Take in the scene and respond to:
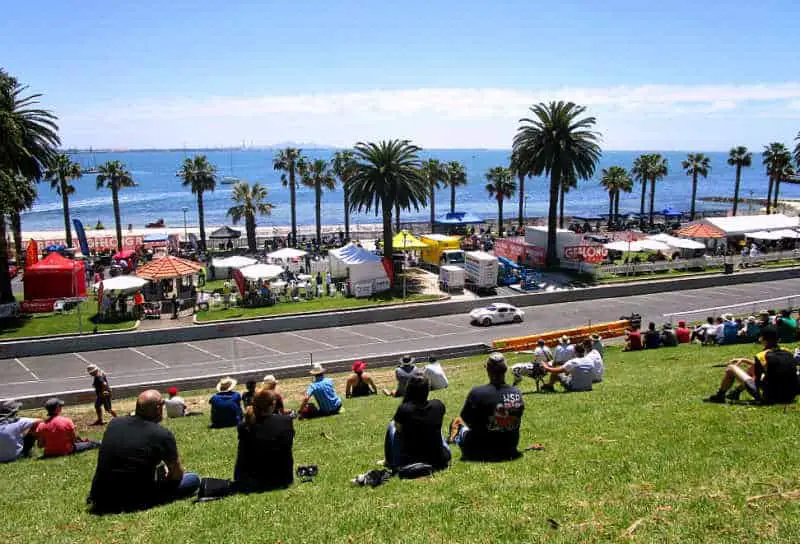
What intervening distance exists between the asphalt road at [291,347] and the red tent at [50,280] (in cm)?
833

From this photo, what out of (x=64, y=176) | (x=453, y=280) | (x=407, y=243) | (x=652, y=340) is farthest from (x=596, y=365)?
(x=64, y=176)

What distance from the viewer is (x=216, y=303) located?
114 feet

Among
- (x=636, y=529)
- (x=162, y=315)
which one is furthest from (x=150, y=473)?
(x=162, y=315)

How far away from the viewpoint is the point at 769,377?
32.5 feet

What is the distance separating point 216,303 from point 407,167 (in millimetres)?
14736

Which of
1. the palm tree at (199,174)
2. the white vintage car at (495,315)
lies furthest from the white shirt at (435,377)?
the palm tree at (199,174)

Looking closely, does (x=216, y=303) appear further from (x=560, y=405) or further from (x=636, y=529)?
(x=636, y=529)

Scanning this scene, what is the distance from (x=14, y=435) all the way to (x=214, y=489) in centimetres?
614

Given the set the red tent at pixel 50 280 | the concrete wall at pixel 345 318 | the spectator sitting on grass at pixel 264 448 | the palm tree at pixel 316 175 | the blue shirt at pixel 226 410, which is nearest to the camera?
the spectator sitting on grass at pixel 264 448

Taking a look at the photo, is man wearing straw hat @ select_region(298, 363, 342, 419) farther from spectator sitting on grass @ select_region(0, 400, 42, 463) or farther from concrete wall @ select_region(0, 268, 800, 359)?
concrete wall @ select_region(0, 268, 800, 359)

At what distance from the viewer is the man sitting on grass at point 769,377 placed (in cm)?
973

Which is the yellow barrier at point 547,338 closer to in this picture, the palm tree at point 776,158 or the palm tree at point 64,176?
the palm tree at point 64,176

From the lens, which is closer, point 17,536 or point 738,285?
point 17,536

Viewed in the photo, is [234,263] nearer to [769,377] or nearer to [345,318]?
[345,318]
